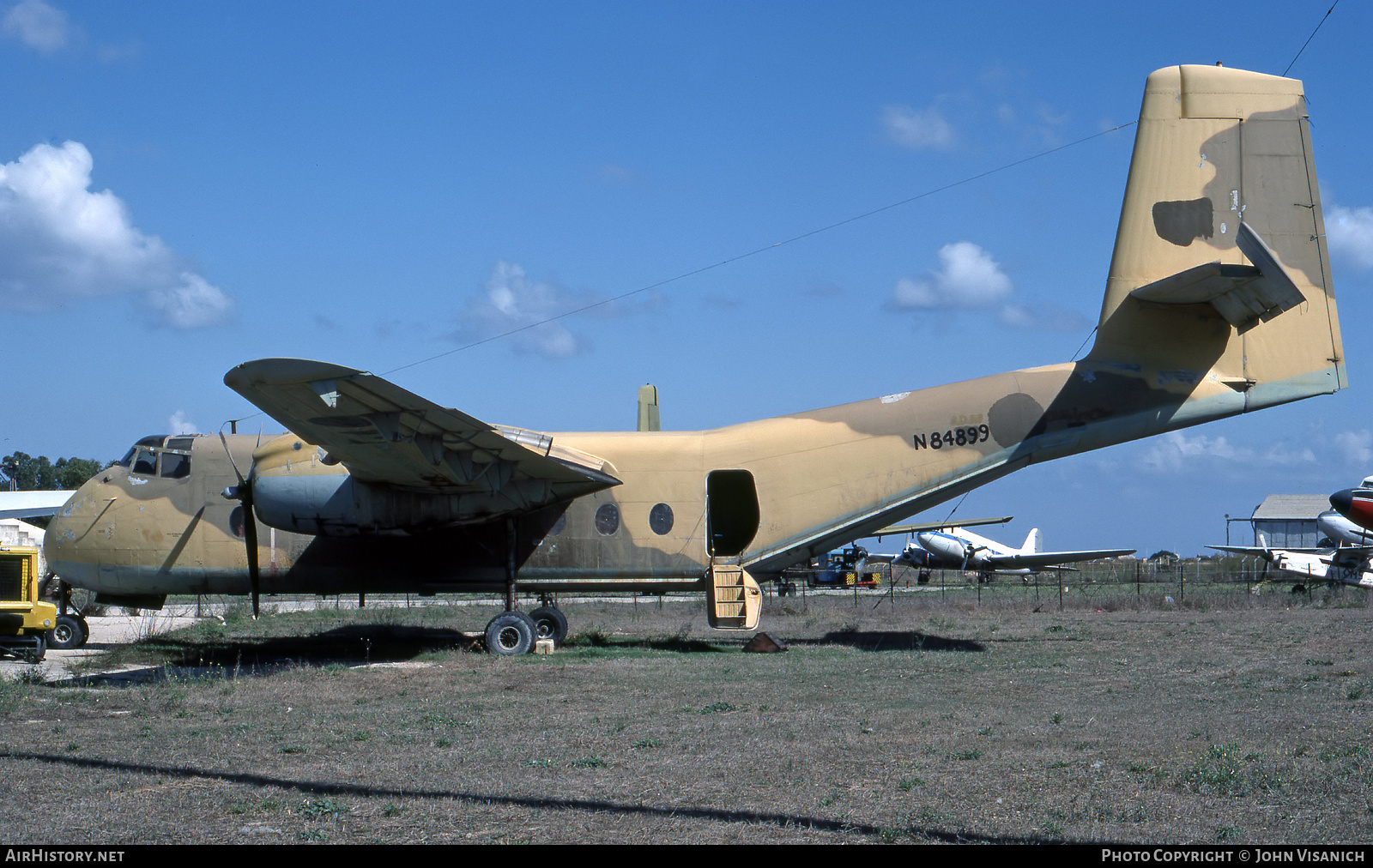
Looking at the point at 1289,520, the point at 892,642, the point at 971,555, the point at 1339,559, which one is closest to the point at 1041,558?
the point at 971,555

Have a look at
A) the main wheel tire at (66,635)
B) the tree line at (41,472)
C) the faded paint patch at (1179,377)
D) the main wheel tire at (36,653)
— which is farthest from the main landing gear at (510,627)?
the tree line at (41,472)

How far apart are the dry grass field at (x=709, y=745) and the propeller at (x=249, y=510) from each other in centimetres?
118

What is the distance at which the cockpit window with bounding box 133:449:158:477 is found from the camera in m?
17.2

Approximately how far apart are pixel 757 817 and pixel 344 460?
988cm

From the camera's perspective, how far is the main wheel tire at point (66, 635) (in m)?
18.0

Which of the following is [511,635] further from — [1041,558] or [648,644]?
[1041,558]

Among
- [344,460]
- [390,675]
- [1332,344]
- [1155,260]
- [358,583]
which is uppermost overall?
[1155,260]

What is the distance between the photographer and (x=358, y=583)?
16906 mm

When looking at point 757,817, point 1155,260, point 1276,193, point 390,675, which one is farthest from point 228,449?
point 1276,193

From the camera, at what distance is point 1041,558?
156 ft

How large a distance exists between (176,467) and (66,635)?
3856 mm

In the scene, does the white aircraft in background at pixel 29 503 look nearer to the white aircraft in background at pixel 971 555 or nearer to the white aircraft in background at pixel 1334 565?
the white aircraft in background at pixel 971 555

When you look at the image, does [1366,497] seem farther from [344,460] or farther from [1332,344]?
[344,460]

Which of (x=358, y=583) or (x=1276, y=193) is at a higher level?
(x=1276, y=193)
